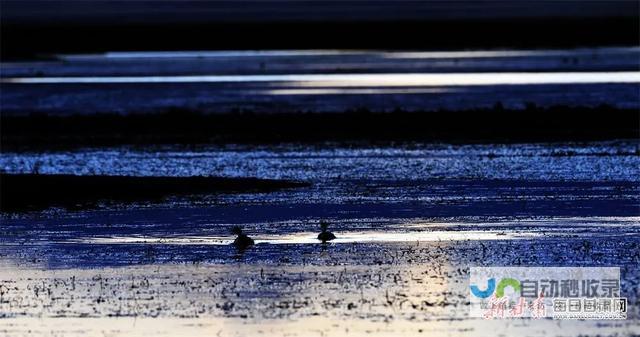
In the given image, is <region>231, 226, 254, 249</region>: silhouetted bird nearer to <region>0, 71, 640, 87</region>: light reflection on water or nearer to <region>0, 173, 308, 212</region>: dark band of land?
<region>0, 173, 308, 212</region>: dark band of land

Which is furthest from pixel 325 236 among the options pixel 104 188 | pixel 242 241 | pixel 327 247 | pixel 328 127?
pixel 328 127

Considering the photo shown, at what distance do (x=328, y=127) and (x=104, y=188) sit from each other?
7.67 meters

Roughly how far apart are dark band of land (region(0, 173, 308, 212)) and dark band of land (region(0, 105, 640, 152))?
4855 mm

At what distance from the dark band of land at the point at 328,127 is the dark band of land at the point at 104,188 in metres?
4.85

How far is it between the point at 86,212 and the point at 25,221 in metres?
0.82

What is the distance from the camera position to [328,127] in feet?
83.5

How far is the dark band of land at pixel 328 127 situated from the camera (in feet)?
79.3

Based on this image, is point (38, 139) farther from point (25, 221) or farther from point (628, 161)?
point (628, 161)

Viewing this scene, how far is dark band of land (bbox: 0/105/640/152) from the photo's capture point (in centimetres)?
2417

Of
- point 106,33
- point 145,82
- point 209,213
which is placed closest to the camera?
point 209,213

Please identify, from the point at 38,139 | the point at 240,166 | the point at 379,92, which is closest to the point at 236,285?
the point at 240,166

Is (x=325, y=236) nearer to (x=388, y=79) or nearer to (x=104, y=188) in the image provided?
(x=104, y=188)

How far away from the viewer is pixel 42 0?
101m

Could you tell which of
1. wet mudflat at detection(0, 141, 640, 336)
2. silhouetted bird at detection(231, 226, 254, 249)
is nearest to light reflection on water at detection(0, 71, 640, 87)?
wet mudflat at detection(0, 141, 640, 336)
